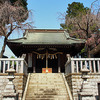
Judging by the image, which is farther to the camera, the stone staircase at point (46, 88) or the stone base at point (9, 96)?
the stone staircase at point (46, 88)

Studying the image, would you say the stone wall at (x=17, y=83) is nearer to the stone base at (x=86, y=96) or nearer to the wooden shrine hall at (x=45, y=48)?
the stone base at (x=86, y=96)

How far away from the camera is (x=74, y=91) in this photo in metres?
8.69

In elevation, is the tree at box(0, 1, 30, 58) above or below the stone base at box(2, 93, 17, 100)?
above

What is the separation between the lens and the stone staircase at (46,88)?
8633 millimetres

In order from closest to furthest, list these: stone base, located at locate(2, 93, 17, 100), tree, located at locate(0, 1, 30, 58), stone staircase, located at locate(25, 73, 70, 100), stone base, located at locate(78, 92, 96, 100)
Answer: stone base, located at locate(2, 93, 17, 100) → stone base, located at locate(78, 92, 96, 100) → stone staircase, located at locate(25, 73, 70, 100) → tree, located at locate(0, 1, 30, 58)

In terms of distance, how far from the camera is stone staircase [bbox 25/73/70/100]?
8.63 m

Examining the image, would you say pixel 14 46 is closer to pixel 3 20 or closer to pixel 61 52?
pixel 3 20

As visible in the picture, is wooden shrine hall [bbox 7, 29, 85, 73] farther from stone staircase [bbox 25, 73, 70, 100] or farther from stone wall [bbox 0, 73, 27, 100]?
stone wall [bbox 0, 73, 27, 100]

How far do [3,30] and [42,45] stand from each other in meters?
4.18

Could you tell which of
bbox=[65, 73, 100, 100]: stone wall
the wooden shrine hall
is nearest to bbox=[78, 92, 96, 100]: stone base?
bbox=[65, 73, 100, 100]: stone wall

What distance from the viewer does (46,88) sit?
950 cm

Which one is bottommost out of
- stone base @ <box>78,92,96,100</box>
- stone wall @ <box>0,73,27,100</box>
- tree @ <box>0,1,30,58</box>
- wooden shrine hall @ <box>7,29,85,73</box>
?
stone base @ <box>78,92,96,100</box>

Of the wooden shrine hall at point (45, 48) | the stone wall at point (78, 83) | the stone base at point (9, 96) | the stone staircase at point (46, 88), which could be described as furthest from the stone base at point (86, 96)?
the wooden shrine hall at point (45, 48)

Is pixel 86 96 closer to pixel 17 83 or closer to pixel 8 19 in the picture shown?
pixel 17 83
